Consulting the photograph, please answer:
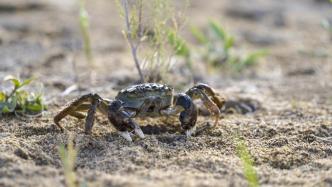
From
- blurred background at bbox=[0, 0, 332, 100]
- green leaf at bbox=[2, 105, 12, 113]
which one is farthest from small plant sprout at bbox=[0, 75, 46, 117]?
blurred background at bbox=[0, 0, 332, 100]

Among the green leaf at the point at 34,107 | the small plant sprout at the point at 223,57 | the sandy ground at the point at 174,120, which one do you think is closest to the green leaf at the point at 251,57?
the small plant sprout at the point at 223,57

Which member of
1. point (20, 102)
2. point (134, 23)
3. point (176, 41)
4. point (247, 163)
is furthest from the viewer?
point (176, 41)

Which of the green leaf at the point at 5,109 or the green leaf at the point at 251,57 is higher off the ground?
the green leaf at the point at 5,109

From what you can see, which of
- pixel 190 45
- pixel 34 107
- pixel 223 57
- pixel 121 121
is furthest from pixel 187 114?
pixel 190 45

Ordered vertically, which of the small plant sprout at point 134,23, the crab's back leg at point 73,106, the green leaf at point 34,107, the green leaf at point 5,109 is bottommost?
the green leaf at point 34,107

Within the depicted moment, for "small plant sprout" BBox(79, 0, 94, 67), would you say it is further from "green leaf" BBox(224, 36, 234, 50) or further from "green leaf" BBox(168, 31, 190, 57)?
"green leaf" BBox(224, 36, 234, 50)

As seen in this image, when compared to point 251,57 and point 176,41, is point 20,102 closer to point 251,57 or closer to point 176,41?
point 176,41

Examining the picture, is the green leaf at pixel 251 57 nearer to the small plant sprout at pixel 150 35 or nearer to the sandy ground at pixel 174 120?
the sandy ground at pixel 174 120
